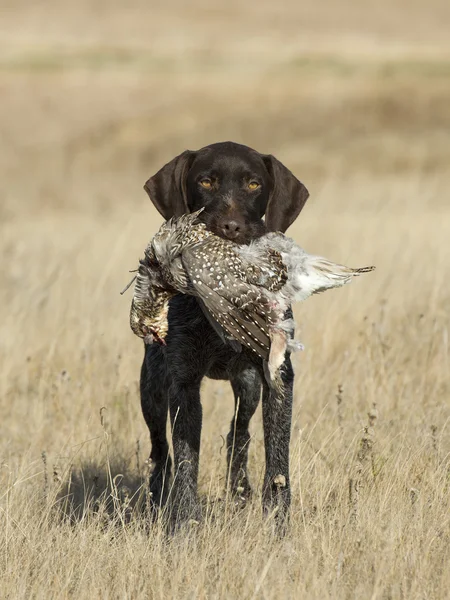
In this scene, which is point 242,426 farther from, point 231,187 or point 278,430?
point 231,187

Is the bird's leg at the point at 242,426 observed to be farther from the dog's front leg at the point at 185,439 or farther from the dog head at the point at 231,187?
the dog head at the point at 231,187

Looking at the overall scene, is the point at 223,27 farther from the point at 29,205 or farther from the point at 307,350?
the point at 307,350

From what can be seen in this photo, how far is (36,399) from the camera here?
612 centimetres

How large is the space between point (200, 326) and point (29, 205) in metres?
16.8

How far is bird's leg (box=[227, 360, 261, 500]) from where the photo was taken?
4859mm

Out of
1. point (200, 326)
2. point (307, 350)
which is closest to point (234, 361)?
point (200, 326)

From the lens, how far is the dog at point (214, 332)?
14.4 feet

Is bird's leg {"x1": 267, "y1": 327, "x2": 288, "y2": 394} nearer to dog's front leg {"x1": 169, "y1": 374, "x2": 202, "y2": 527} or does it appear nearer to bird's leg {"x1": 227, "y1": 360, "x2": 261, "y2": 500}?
dog's front leg {"x1": 169, "y1": 374, "x2": 202, "y2": 527}

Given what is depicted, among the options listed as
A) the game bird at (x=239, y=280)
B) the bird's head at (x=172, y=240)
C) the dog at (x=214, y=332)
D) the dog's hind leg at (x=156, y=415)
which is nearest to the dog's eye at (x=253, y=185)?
the dog at (x=214, y=332)

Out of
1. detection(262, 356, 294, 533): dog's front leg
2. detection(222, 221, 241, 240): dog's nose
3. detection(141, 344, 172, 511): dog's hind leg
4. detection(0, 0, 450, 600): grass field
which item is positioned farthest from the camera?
detection(141, 344, 172, 511): dog's hind leg

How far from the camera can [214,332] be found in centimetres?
451

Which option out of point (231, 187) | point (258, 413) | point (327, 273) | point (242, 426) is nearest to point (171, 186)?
point (231, 187)

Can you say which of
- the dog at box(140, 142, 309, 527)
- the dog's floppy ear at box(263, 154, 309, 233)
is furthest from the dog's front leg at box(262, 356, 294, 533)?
the dog's floppy ear at box(263, 154, 309, 233)

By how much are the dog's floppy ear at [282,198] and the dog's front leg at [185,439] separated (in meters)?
0.84
